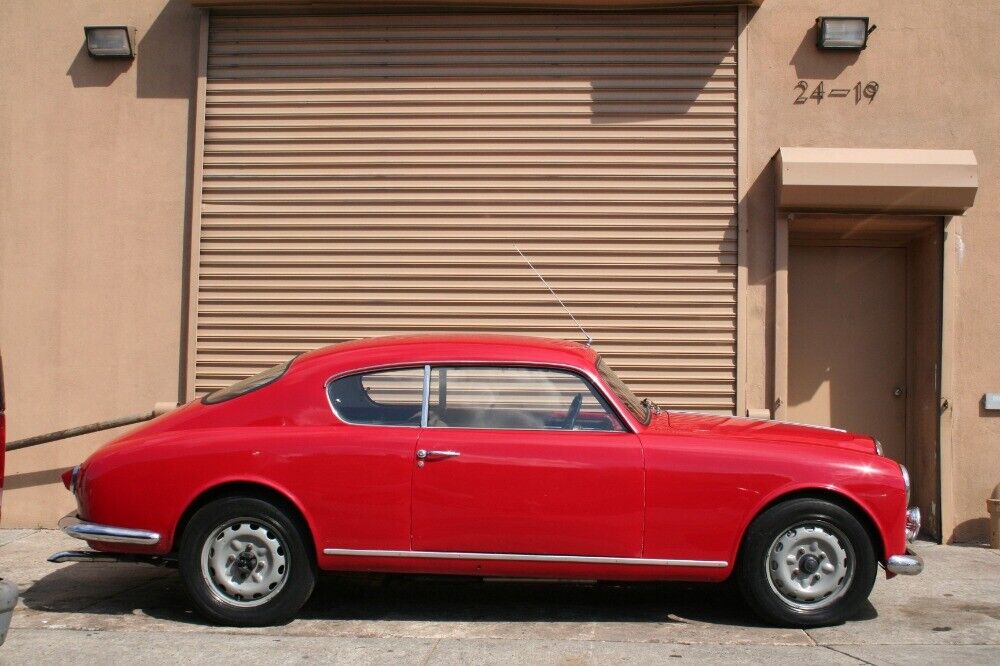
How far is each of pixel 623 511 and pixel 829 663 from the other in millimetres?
1197

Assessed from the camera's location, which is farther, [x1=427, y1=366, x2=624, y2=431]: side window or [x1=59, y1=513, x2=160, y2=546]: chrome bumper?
[x1=427, y1=366, x2=624, y2=431]: side window

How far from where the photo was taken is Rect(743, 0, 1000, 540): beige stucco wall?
7961 mm

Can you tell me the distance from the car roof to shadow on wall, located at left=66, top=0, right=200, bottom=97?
3.74 m

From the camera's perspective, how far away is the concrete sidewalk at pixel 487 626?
4.94 metres

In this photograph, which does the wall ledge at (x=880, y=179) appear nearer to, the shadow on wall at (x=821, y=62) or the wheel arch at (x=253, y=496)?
the shadow on wall at (x=821, y=62)

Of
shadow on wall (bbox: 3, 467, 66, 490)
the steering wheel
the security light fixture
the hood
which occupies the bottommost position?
shadow on wall (bbox: 3, 467, 66, 490)

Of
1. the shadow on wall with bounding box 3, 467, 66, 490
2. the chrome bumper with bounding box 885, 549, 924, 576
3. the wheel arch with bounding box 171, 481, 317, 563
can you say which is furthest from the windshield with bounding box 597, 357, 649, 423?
the shadow on wall with bounding box 3, 467, 66, 490

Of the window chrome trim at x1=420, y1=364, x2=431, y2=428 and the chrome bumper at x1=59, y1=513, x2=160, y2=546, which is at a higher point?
the window chrome trim at x1=420, y1=364, x2=431, y2=428

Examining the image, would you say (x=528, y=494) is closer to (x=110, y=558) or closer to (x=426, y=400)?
(x=426, y=400)

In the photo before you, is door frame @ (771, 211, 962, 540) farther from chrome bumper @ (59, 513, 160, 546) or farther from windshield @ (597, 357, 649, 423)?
chrome bumper @ (59, 513, 160, 546)

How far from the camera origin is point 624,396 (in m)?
5.78

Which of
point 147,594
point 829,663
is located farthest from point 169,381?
point 829,663

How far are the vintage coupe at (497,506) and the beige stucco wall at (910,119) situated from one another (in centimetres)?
279

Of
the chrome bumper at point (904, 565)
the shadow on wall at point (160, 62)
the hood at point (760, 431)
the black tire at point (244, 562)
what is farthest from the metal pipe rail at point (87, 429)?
the chrome bumper at point (904, 565)
